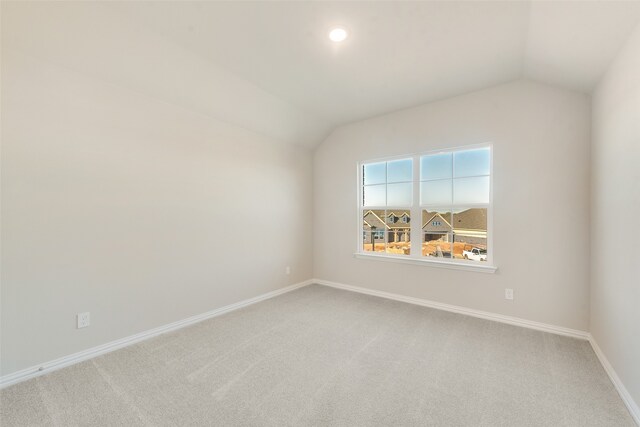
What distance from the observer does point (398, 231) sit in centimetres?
385

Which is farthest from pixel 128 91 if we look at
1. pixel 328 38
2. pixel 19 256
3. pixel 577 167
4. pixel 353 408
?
pixel 577 167

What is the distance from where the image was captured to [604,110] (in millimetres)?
2197

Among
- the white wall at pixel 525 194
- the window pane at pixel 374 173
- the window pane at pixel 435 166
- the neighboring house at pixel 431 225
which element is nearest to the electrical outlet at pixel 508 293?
the white wall at pixel 525 194

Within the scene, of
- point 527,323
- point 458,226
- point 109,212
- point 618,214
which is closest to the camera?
point 618,214

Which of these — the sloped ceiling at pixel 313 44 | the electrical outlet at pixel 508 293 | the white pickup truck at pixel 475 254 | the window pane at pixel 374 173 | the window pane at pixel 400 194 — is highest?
the sloped ceiling at pixel 313 44

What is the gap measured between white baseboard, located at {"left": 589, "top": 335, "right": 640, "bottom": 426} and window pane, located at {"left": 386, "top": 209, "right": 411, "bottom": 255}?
196 cm

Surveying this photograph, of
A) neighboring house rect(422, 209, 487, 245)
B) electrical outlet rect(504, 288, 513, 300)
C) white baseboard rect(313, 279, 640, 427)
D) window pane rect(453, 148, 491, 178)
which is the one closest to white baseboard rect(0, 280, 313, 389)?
white baseboard rect(313, 279, 640, 427)

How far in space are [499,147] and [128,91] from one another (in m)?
3.84

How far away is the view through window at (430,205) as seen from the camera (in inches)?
126

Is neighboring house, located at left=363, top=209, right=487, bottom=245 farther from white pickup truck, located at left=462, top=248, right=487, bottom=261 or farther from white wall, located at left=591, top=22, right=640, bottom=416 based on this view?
white wall, located at left=591, top=22, right=640, bottom=416

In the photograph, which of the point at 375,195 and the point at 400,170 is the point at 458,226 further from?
the point at 375,195

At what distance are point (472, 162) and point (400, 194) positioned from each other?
978 millimetres

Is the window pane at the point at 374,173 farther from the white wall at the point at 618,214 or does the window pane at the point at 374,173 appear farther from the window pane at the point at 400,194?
the white wall at the point at 618,214

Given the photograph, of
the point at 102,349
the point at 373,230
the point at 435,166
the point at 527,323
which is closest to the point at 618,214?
the point at 527,323
